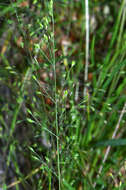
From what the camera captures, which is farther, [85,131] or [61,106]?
[85,131]

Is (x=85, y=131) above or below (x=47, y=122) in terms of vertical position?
below

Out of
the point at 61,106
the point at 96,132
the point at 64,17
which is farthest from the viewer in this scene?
the point at 64,17

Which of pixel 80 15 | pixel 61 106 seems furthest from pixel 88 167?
pixel 80 15

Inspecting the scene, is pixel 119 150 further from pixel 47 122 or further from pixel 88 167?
pixel 47 122

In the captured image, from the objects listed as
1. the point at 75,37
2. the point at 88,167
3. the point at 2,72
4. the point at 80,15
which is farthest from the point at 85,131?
the point at 80,15

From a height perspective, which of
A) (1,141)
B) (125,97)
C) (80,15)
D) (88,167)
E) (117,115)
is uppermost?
(80,15)

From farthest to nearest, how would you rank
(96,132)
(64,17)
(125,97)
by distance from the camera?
(64,17)
(96,132)
(125,97)
